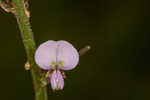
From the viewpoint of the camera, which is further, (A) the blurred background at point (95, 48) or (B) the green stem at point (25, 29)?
(A) the blurred background at point (95, 48)

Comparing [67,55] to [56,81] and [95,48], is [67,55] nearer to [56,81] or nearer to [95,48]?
[56,81]

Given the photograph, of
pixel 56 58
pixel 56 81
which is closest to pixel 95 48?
pixel 56 58

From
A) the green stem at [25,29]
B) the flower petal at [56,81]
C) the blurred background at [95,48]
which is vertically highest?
the green stem at [25,29]

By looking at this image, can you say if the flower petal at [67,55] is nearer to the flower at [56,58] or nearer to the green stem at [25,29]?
the flower at [56,58]

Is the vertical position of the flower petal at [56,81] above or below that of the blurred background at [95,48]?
above

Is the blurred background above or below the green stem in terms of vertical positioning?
below

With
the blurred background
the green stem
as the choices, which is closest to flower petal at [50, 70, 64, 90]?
the green stem

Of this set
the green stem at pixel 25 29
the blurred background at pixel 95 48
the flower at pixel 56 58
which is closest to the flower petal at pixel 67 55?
the flower at pixel 56 58

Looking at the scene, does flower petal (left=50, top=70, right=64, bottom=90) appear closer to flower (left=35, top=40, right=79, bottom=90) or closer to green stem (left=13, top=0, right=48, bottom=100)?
flower (left=35, top=40, right=79, bottom=90)
